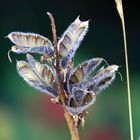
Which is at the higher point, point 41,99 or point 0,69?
point 0,69

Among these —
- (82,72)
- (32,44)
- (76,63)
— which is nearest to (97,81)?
(82,72)

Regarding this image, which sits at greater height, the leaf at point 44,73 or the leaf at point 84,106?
the leaf at point 44,73

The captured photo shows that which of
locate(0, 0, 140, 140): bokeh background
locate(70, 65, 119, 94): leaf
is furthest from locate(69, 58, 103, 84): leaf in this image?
locate(0, 0, 140, 140): bokeh background

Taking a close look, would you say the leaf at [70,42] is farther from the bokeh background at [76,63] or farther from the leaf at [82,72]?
the bokeh background at [76,63]

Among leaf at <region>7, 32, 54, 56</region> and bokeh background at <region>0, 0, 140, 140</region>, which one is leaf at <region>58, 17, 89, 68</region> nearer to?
leaf at <region>7, 32, 54, 56</region>

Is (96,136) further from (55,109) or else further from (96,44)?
(96,44)

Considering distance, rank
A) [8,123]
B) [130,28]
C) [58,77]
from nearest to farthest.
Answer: [58,77] < [8,123] < [130,28]

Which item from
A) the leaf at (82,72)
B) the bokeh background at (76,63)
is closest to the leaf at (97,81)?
the leaf at (82,72)

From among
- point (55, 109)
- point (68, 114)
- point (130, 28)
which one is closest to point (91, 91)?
point (68, 114)

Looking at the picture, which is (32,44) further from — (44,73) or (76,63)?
(76,63)
